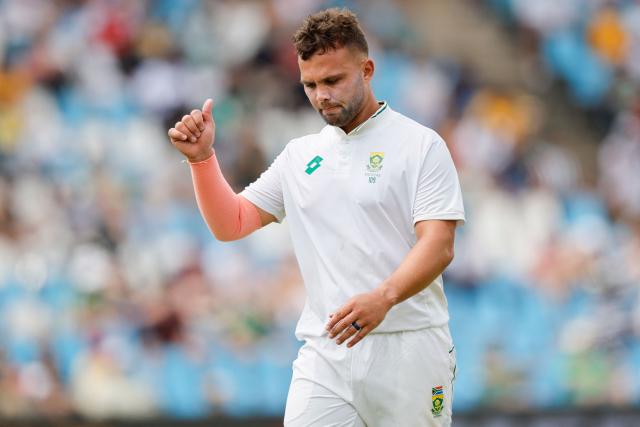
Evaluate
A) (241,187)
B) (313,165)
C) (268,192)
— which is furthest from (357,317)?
(241,187)

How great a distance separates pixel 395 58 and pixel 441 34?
1.01m

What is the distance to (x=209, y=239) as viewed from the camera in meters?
9.98

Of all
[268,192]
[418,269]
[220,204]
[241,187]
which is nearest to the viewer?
[418,269]

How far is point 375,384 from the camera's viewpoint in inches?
171

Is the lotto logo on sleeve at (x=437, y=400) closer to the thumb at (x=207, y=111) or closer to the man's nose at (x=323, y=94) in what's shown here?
the man's nose at (x=323, y=94)

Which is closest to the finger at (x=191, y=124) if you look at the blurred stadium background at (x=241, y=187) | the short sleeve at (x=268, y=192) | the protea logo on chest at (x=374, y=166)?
the short sleeve at (x=268, y=192)

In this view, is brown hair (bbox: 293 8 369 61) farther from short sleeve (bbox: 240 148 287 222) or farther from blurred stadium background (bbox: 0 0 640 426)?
blurred stadium background (bbox: 0 0 640 426)

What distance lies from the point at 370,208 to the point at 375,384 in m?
0.64

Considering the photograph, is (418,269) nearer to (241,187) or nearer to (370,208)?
(370,208)

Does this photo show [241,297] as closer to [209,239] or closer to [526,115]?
[209,239]

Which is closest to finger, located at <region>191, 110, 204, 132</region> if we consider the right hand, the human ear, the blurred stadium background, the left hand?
the right hand

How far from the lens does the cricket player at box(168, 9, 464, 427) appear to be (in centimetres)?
430

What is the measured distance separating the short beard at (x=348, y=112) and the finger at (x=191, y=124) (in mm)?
471

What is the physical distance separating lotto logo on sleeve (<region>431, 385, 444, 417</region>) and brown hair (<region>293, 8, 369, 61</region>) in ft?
4.23
